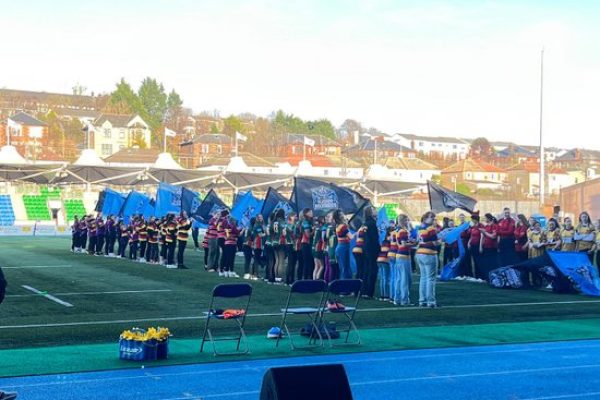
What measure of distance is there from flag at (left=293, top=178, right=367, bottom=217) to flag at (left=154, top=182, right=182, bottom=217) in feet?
33.1

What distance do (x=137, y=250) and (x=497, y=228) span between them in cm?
1434

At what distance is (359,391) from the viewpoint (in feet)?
27.7

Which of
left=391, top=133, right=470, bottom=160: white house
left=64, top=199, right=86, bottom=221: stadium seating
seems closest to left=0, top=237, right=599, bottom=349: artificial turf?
left=64, top=199, right=86, bottom=221: stadium seating

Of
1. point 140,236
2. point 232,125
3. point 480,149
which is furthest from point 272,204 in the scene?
point 480,149

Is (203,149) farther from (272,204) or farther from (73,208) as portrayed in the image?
(272,204)

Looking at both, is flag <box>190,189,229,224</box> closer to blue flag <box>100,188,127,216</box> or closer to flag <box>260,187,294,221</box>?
flag <box>260,187,294,221</box>

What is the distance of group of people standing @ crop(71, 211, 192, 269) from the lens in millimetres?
24984

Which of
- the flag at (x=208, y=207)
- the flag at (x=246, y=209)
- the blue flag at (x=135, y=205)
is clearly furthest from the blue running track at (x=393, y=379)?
the blue flag at (x=135, y=205)

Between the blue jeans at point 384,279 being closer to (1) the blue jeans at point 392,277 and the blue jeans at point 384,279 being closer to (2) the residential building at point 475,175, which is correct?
(1) the blue jeans at point 392,277

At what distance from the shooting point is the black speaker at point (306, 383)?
4.45m

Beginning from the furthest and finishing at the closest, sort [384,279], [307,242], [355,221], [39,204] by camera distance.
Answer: [39,204], [355,221], [307,242], [384,279]

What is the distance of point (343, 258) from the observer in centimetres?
1769

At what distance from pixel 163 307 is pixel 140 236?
1297 cm

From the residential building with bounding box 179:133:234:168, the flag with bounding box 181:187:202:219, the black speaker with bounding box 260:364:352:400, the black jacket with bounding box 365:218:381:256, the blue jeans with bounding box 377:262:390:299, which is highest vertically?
the residential building with bounding box 179:133:234:168
